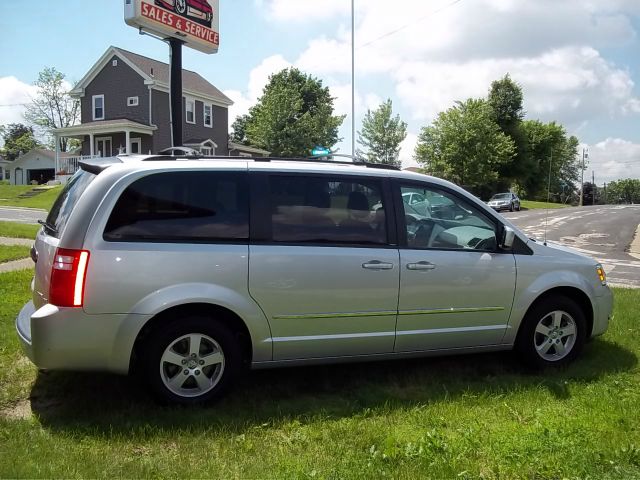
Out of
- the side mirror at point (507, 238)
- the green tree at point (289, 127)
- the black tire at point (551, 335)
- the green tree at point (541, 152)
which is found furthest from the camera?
the green tree at point (541, 152)

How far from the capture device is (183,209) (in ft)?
12.9

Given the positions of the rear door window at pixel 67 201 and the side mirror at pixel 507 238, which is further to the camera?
the side mirror at pixel 507 238

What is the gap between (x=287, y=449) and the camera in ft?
11.1

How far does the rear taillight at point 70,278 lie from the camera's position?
3.57 metres

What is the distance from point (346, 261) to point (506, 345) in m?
1.72

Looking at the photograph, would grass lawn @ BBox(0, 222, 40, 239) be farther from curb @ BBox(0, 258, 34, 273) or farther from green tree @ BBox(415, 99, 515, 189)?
green tree @ BBox(415, 99, 515, 189)

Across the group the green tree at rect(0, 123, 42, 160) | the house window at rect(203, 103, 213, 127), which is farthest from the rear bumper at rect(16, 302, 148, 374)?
the green tree at rect(0, 123, 42, 160)

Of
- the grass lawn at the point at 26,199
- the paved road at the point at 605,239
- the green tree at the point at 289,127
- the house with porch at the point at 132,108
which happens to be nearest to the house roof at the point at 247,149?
the green tree at the point at 289,127

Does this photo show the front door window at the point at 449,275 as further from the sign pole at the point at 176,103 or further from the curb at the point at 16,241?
the curb at the point at 16,241

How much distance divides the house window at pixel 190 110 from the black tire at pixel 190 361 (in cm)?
3489

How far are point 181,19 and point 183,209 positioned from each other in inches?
534

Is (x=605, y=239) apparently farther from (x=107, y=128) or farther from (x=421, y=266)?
(x=107, y=128)

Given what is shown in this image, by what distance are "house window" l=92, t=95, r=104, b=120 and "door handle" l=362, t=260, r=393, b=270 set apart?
36.8 m

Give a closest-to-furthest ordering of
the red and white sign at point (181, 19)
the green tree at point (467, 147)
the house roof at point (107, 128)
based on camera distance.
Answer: the red and white sign at point (181, 19) < the house roof at point (107, 128) < the green tree at point (467, 147)
